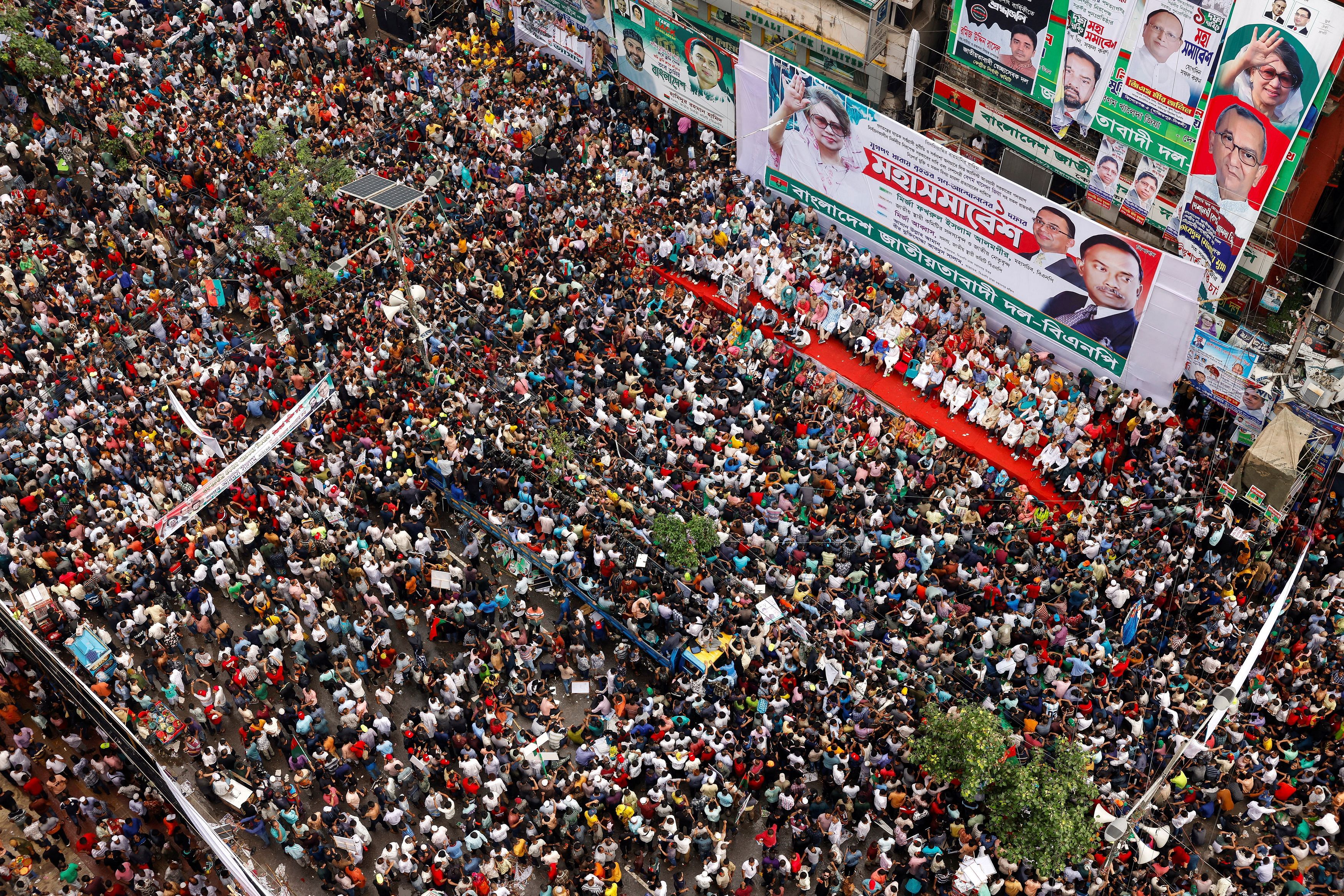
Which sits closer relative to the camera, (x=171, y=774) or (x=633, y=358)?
(x=171, y=774)

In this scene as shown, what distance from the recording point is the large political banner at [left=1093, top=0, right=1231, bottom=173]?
2577 centimetres

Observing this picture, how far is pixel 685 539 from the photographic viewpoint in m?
24.8

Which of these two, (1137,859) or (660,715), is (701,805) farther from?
(1137,859)

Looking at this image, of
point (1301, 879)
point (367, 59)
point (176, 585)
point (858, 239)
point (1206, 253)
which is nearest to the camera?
point (1301, 879)

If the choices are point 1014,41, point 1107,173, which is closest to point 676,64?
point 1014,41

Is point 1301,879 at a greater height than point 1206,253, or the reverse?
point 1206,253

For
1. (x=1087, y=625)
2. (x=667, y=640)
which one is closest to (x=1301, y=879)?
(x=1087, y=625)

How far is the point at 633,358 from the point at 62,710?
14.4 metres

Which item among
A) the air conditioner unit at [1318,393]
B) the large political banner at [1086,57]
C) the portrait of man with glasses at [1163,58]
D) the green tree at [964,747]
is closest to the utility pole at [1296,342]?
the air conditioner unit at [1318,393]

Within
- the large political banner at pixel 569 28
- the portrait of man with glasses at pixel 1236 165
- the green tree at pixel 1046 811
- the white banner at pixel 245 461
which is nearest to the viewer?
the green tree at pixel 1046 811

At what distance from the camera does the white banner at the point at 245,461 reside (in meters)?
25.3

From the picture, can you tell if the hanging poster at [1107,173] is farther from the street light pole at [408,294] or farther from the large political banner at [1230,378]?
the street light pole at [408,294]

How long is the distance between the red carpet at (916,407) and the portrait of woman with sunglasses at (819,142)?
384 cm

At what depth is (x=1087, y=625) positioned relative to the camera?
2409 cm
